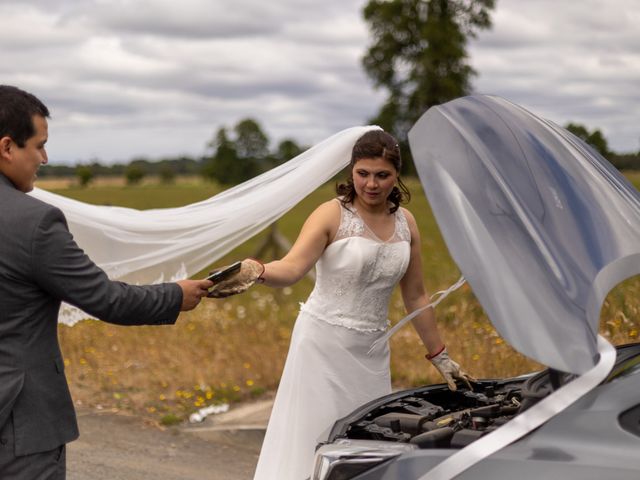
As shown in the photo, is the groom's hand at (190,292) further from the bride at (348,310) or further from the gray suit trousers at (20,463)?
the bride at (348,310)

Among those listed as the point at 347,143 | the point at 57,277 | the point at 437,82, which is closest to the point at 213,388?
the point at 347,143

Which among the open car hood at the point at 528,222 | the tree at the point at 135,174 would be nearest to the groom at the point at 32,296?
the open car hood at the point at 528,222

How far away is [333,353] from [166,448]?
2.54 metres

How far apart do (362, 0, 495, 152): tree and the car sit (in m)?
36.0

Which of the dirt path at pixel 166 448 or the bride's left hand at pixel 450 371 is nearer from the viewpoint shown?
the bride's left hand at pixel 450 371

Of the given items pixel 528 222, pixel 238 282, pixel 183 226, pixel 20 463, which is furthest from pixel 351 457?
pixel 183 226

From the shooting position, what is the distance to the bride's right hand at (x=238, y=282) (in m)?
3.84

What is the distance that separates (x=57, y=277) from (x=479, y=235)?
52.8 inches

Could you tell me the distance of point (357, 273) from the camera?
4.50 metres

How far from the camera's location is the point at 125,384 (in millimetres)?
8242

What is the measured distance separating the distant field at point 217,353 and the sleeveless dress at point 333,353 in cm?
210

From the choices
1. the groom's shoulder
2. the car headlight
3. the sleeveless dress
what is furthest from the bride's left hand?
the groom's shoulder

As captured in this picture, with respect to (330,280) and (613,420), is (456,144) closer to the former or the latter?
(613,420)

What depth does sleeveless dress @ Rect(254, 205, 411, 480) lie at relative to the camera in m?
4.54
